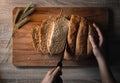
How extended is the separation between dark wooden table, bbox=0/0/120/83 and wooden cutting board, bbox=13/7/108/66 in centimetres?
3

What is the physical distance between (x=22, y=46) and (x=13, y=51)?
5 cm

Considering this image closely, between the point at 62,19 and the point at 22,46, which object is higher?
the point at 62,19

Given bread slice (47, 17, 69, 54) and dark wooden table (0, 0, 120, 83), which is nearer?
bread slice (47, 17, 69, 54)

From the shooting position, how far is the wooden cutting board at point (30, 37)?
47.8 inches

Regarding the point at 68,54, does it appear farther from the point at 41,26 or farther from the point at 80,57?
the point at 41,26

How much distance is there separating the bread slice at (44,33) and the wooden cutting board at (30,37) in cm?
6

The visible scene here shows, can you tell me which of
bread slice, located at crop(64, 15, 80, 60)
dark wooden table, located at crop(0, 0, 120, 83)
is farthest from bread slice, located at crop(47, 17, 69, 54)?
dark wooden table, located at crop(0, 0, 120, 83)

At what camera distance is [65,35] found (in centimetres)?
114

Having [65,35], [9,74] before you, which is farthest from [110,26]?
[9,74]

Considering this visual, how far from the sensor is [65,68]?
4.06ft

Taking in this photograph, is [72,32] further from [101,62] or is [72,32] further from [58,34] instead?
[101,62]

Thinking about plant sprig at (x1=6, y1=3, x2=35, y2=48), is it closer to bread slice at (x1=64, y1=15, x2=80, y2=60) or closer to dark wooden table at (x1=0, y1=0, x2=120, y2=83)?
A: dark wooden table at (x1=0, y1=0, x2=120, y2=83)

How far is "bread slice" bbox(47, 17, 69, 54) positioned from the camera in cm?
113

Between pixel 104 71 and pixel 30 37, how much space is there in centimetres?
36
